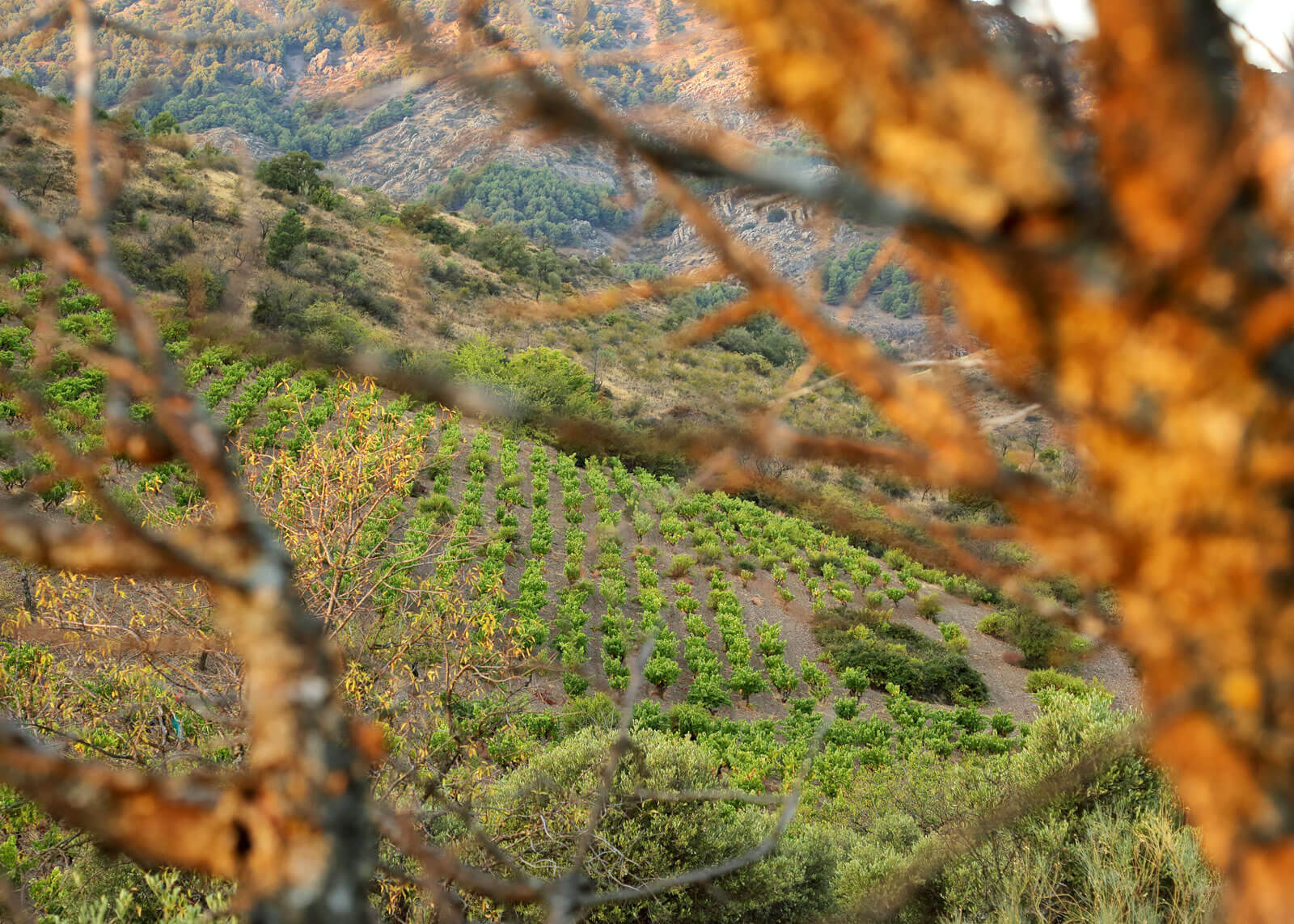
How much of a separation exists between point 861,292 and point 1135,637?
21.2 inches

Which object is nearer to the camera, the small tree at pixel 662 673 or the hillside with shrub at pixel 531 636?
the hillside with shrub at pixel 531 636

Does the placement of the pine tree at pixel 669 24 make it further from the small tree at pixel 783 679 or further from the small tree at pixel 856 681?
the small tree at pixel 856 681

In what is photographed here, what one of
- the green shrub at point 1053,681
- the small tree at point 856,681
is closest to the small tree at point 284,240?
the small tree at point 856,681

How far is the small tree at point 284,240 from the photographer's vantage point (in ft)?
83.9

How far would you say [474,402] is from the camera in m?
0.71

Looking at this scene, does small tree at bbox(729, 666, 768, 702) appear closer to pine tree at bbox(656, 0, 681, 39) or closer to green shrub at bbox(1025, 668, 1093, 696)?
green shrub at bbox(1025, 668, 1093, 696)

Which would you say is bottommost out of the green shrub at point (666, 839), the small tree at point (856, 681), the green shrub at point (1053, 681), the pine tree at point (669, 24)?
the small tree at point (856, 681)

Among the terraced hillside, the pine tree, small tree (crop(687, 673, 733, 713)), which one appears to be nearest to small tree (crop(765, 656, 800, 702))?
the terraced hillside

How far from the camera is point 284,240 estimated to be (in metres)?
25.6

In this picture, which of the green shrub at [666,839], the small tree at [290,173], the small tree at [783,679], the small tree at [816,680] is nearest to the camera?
the green shrub at [666,839]

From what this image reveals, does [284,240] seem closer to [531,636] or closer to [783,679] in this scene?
[531,636]

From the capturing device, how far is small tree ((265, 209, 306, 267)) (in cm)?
2556

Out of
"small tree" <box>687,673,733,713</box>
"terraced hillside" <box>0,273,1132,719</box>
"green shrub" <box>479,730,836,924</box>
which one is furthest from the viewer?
"terraced hillside" <box>0,273,1132,719</box>

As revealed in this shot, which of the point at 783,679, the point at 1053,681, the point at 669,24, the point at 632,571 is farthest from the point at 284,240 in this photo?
the point at 669,24
